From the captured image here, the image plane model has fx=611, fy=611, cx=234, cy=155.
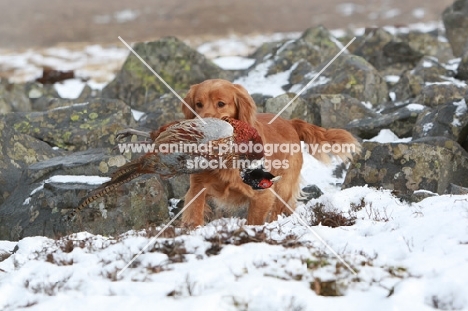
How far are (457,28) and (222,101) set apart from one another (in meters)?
17.5

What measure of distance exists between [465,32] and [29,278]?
2077cm

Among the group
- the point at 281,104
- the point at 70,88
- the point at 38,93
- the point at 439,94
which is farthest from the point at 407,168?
the point at 70,88

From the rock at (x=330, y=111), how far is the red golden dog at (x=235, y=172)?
14.7ft

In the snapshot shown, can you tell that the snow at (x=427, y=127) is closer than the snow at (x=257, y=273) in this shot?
No

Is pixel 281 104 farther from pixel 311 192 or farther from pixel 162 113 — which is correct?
pixel 311 192

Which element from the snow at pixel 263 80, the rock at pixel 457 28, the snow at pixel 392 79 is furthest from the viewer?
the rock at pixel 457 28

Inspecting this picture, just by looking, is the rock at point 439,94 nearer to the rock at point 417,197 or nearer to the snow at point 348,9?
the rock at point 417,197

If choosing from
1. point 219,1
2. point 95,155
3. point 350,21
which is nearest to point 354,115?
point 95,155

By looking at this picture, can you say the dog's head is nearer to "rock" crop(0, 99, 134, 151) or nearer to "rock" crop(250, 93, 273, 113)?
"rock" crop(0, 99, 134, 151)

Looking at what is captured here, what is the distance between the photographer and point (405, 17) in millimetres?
53812

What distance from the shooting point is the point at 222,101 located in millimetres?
6918

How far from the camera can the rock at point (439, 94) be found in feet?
42.3

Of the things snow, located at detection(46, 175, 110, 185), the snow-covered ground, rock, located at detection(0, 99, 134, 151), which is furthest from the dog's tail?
rock, located at detection(0, 99, 134, 151)

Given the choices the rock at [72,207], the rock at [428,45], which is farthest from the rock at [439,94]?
the rock at [428,45]
